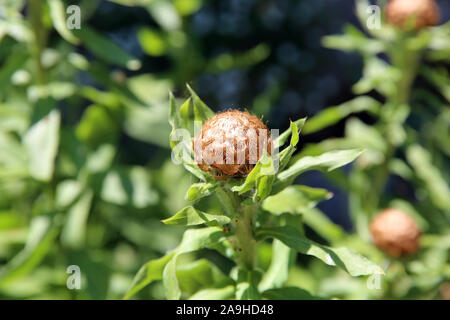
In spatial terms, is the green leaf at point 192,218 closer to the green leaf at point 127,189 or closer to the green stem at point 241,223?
the green stem at point 241,223

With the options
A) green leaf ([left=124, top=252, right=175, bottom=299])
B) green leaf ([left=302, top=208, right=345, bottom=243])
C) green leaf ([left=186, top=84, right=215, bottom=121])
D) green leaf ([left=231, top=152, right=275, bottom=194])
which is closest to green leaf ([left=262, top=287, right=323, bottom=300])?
green leaf ([left=124, top=252, right=175, bottom=299])

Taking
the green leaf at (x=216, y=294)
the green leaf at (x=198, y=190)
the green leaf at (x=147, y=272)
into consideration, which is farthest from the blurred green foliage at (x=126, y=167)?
the green leaf at (x=198, y=190)

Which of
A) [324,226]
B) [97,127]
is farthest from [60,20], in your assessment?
[324,226]

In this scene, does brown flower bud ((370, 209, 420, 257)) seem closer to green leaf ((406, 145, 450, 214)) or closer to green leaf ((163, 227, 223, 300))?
green leaf ((406, 145, 450, 214))

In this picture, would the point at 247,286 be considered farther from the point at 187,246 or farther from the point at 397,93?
the point at 397,93

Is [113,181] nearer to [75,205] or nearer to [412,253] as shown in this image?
[75,205]

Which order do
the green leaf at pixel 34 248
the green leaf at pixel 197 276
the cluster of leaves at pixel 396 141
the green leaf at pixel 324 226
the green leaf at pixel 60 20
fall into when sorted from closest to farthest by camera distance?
1. the green leaf at pixel 197 276
2. the green leaf at pixel 60 20
3. the green leaf at pixel 34 248
4. the cluster of leaves at pixel 396 141
5. the green leaf at pixel 324 226
